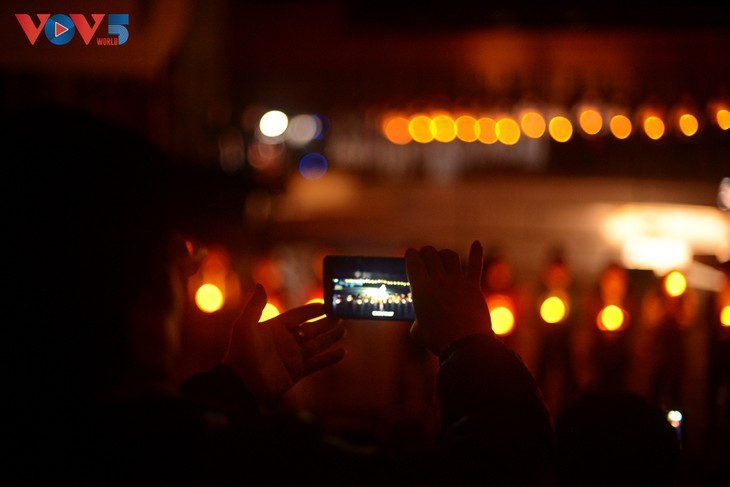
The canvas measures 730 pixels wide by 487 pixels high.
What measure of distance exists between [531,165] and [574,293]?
2.47 metres

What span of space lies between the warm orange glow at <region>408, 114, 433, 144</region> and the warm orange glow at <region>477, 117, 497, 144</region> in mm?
470

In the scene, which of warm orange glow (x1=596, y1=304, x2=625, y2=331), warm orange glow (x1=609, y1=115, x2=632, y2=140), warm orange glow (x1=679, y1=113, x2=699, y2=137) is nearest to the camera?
warm orange glow (x1=596, y1=304, x2=625, y2=331)

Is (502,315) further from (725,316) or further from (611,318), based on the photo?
(725,316)

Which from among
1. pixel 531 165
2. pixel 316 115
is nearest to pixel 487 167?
pixel 531 165

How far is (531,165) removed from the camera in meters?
6.90

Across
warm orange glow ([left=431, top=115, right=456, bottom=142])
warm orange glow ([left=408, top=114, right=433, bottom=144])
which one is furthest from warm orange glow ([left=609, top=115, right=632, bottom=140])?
warm orange glow ([left=408, top=114, right=433, bottom=144])

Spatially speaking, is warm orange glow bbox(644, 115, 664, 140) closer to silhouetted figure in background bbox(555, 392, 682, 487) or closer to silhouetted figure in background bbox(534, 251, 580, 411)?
silhouetted figure in background bbox(534, 251, 580, 411)

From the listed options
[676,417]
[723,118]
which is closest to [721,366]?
[676,417]

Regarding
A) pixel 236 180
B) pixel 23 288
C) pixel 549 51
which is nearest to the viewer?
pixel 23 288

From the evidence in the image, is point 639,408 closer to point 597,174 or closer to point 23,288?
point 23,288

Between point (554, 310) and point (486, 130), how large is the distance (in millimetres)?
2745

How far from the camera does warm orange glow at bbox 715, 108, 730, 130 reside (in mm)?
5984

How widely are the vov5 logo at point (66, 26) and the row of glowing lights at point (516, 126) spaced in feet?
16.3

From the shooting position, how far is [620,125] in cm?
639
